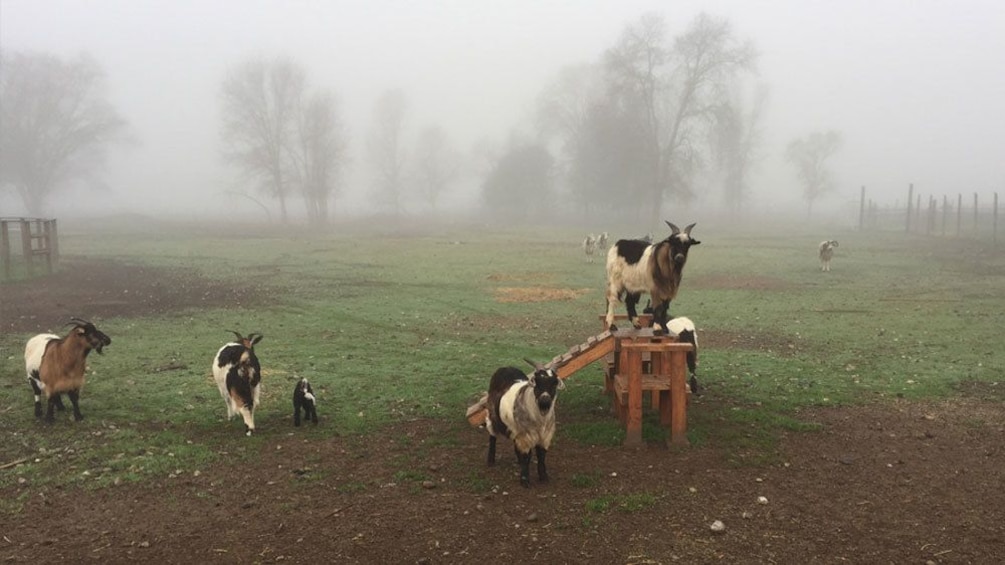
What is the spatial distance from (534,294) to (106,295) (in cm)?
1329

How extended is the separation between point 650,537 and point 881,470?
3.31m

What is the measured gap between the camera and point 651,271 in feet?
31.4

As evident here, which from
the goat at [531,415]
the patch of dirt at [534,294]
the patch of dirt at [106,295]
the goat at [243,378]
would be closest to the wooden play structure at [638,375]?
the goat at [531,415]

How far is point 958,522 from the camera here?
6152 millimetres

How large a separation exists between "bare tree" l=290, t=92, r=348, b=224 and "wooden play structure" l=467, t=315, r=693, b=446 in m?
61.2

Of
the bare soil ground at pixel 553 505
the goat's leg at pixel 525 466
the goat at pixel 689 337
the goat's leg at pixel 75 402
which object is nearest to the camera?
the bare soil ground at pixel 553 505

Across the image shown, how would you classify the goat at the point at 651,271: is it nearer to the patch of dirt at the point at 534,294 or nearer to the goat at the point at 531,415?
the goat at the point at 531,415

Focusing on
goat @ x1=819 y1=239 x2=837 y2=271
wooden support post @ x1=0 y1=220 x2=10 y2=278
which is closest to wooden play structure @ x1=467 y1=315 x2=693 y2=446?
goat @ x1=819 y1=239 x2=837 y2=271

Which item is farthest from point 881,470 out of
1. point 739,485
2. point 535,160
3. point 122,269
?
point 535,160

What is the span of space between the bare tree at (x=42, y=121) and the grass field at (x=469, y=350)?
125 ft

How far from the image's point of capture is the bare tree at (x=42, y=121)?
52562 millimetres

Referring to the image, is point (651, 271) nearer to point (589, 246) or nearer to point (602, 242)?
point (589, 246)

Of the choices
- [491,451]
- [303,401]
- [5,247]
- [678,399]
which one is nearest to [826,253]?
[678,399]

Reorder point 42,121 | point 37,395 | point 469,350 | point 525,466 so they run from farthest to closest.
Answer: point 42,121, point 469,350, point 37,395, point 525,466
